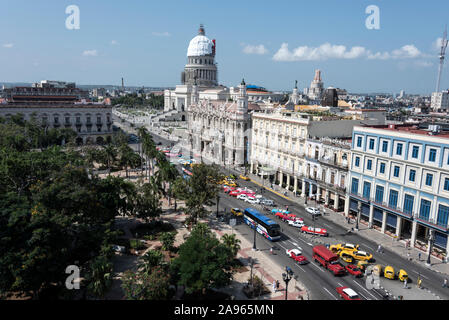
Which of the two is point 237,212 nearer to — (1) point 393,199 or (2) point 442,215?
(1) point 393,199

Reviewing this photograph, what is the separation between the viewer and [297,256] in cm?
4434

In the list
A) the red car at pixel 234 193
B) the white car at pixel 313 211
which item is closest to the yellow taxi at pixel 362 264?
the white car at pixel 313 211

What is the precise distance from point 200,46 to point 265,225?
160m

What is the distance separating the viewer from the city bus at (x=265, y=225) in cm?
5012

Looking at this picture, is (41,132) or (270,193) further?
(41,132)

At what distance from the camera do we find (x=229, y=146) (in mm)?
99750

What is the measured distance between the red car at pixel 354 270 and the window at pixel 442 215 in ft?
44.1

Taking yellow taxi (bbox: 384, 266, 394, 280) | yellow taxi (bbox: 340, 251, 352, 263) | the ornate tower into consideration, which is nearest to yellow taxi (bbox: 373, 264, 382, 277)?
yellow taxi (bbox: 384, 266, 394, 280)

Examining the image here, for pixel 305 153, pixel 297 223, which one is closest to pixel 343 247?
pixel 297 223

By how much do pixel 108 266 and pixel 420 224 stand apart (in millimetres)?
40930

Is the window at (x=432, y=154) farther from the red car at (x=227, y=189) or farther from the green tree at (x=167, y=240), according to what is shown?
the red car at (x=227, y=189)

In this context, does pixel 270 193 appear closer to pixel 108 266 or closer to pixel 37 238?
pixel 108 266

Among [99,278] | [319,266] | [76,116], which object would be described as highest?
[76,116]

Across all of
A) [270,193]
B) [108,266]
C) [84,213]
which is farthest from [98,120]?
[108,266]
